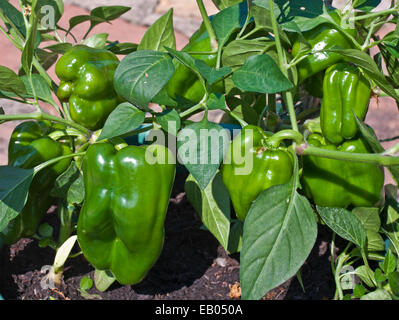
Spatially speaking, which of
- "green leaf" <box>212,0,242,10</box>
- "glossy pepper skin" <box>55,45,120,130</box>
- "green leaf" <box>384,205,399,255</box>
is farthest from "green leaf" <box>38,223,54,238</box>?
"green leaf" <box>384,205,399,255</box>

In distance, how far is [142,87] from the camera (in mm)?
622

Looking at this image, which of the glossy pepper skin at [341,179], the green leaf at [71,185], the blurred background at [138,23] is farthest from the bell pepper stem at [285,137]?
the blurred background at [138,23]

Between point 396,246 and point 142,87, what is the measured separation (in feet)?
1.79

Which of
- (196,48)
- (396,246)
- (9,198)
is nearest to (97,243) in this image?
(9,198)

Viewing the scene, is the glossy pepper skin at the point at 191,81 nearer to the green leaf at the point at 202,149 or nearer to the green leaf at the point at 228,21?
the green leaf at the point at 228,21

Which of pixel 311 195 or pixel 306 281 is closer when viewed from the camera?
pixel 311 195

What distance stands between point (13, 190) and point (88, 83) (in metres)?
0.22

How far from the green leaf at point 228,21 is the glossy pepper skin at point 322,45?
0.10 meters

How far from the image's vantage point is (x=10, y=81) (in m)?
0.74

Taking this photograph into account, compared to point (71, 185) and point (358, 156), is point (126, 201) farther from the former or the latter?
point (358, 156)

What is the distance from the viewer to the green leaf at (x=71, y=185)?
769mm
